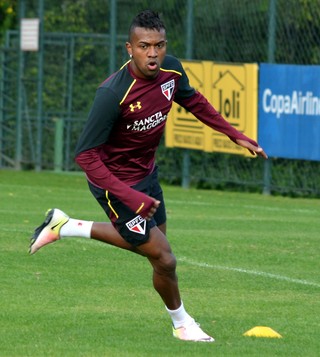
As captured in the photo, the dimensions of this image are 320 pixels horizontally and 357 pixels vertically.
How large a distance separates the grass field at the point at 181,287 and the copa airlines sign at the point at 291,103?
7.57 feet

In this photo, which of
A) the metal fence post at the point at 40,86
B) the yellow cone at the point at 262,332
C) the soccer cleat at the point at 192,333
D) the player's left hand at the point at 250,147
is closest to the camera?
the soccer cleat at the point at 192,333

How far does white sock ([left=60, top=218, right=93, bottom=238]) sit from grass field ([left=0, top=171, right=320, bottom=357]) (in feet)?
1.94

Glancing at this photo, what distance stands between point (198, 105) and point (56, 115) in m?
15.7

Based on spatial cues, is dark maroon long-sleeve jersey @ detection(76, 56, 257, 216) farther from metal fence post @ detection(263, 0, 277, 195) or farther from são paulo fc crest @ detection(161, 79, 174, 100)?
metal fence post @ detection(263, 0, 277, 195)

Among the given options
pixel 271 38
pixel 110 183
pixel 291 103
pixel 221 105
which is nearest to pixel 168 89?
pixel 110 183

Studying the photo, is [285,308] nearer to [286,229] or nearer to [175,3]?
[286,229]

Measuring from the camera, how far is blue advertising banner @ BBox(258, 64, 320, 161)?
750 inches

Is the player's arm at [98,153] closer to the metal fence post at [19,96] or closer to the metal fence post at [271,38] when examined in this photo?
the metal fence post at [271,38]

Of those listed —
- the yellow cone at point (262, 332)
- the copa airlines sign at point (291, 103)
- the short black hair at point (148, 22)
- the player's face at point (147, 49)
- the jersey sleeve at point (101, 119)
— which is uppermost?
the short black hair at point (148, 22)

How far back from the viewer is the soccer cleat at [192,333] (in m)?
8.34

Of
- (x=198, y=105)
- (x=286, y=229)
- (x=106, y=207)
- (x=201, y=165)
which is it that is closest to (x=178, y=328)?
(x=106, y=207)

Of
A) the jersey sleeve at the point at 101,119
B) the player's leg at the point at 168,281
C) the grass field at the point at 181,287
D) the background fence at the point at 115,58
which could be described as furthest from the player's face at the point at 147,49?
the background fence at the point at 115,58

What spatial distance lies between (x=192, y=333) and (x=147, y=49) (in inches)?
70.3

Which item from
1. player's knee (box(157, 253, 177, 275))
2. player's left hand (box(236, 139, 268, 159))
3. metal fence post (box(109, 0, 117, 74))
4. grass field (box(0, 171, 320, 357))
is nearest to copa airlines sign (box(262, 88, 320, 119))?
grass field (box(0, 171, 320, 357))
